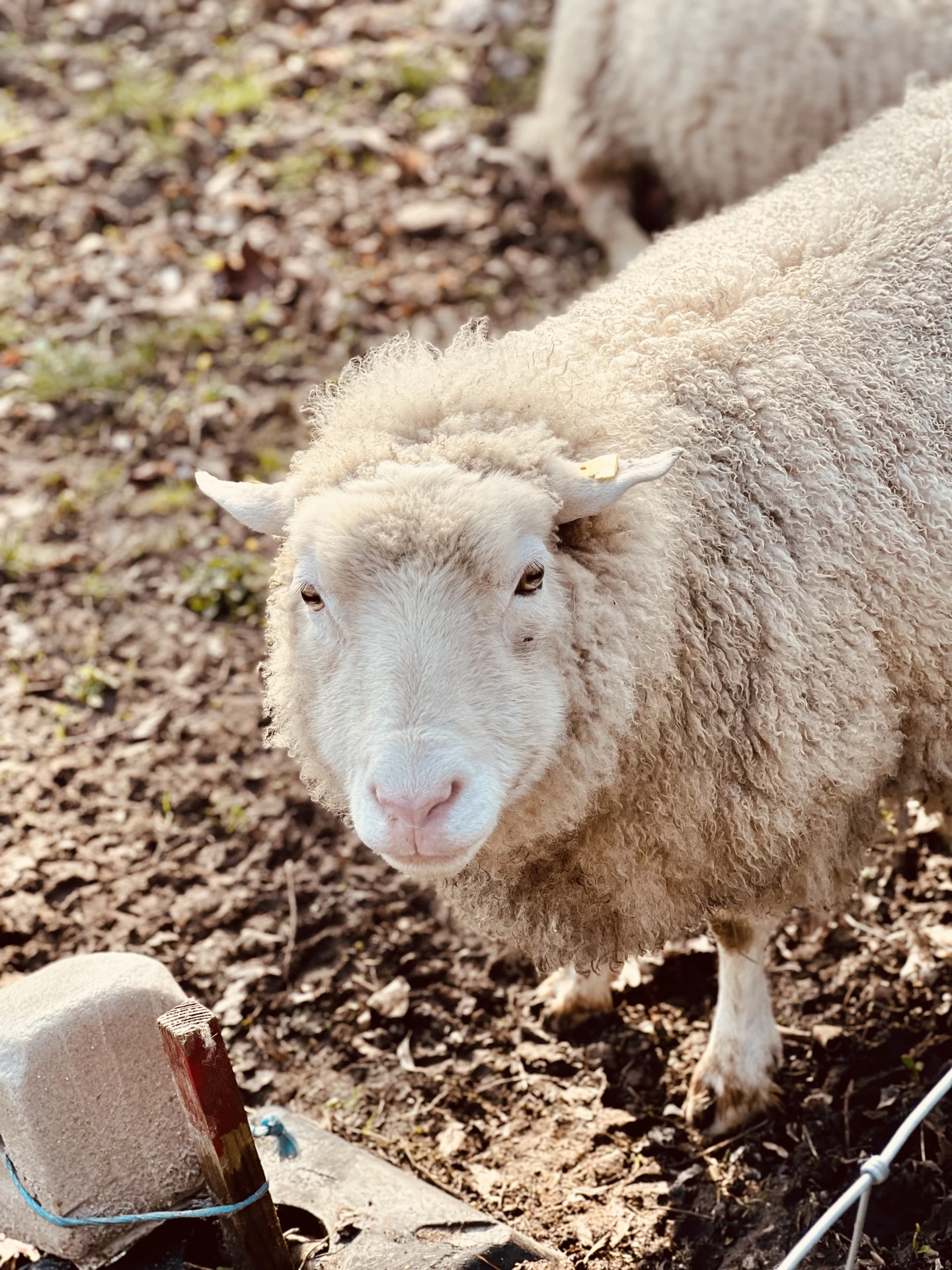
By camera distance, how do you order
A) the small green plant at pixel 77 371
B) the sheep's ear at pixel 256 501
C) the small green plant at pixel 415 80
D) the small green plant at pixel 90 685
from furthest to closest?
1. the small green plant at pixel 415 80
2. the small green plant at pixel 77 371
3. the small green plant at pixel 90 685
4. the sheep's ear at pixel 256 501

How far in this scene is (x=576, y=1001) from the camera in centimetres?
329

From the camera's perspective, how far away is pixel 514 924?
2752 mm

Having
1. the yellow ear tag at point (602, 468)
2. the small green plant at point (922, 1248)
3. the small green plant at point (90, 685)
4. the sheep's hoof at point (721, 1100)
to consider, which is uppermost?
the yellow ear tag at point (602, 468)

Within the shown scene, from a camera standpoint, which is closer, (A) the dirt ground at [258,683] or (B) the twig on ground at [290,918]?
(A) the dirt ground at [258,683]

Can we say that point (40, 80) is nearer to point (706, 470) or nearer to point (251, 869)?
point (251, 869)

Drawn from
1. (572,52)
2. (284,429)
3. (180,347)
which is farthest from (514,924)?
(572,52)

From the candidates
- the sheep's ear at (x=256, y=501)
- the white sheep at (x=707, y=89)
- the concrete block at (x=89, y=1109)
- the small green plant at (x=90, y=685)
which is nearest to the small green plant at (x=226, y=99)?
the white sheep at (x=707, y=89)

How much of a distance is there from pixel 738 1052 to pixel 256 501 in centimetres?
175

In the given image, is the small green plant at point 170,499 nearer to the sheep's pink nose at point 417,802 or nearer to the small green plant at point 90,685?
the small green plant at point 90,685

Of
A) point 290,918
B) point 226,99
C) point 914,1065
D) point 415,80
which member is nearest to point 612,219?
point 415,80

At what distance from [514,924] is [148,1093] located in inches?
33.3

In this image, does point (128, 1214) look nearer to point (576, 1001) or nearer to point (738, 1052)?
point (576, 1001)

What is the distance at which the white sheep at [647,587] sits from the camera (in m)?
2.26

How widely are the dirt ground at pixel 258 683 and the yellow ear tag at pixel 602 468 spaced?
117 cm
